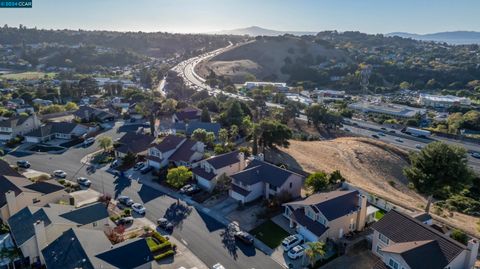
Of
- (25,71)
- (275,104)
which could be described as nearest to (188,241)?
(275,104)

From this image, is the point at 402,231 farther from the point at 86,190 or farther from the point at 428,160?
the point at 86,190

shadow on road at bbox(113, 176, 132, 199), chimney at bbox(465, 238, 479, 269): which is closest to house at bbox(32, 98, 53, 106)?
shadow on road at bbox(113, 176, 132, 199)

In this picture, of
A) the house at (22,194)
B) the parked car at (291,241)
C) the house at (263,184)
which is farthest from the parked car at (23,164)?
the parked car at (291,241)

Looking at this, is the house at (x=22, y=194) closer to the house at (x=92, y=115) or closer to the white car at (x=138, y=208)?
the white car at (x=138, y=208)

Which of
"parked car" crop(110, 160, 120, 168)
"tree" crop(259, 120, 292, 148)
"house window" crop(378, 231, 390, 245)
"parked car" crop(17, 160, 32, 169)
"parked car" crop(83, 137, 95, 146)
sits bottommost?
"parked car" crop(17, 160, 32, 169)

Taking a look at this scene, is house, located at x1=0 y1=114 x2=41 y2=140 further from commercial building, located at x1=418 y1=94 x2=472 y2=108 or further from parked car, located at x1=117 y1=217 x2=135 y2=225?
commercial building, located at x1=418 y1=94 x2=472 y2=108

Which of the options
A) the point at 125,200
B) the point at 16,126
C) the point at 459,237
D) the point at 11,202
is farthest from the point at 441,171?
the point at 16,126

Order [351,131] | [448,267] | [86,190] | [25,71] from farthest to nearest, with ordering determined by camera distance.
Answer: [25,71] → [351,131] → [86,190] → [448,267]
